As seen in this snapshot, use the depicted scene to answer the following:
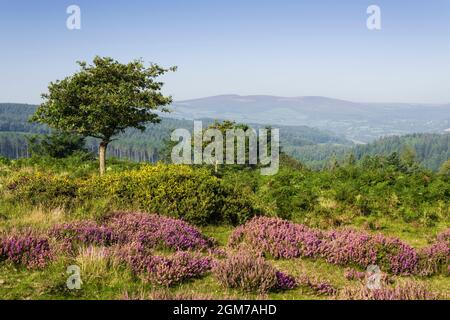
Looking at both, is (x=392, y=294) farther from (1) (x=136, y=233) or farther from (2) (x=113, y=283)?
(1) (x=136, y=233)

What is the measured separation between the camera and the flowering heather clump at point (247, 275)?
6.29m

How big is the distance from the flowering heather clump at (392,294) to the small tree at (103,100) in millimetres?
17050

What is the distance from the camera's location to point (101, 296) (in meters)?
5.69

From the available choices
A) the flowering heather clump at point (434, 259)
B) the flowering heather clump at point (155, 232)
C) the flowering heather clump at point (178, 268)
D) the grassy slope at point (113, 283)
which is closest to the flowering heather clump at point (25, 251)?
the grassy slope at point (113, 283)

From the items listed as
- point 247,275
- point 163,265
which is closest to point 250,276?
point 247,275

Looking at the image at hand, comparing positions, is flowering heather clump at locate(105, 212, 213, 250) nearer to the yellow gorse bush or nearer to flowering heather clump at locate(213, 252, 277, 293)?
the yellow gorse bush

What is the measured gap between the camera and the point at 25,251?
697 centimetres

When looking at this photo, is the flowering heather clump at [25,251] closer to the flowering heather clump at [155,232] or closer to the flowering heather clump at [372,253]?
the flowering heather clump at [155,232]

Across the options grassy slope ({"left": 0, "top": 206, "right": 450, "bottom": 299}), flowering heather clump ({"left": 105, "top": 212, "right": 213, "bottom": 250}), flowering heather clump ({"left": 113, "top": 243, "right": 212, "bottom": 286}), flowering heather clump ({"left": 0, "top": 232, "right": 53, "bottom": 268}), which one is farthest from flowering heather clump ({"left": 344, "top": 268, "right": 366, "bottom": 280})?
flowering heather clump ({"left": 0, "top": 232, "right": 53, "bottom": 268})

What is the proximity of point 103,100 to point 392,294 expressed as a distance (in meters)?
18.0

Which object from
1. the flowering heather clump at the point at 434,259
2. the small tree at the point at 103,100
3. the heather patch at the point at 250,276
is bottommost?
the flowering heather clump at the point at 434,259
